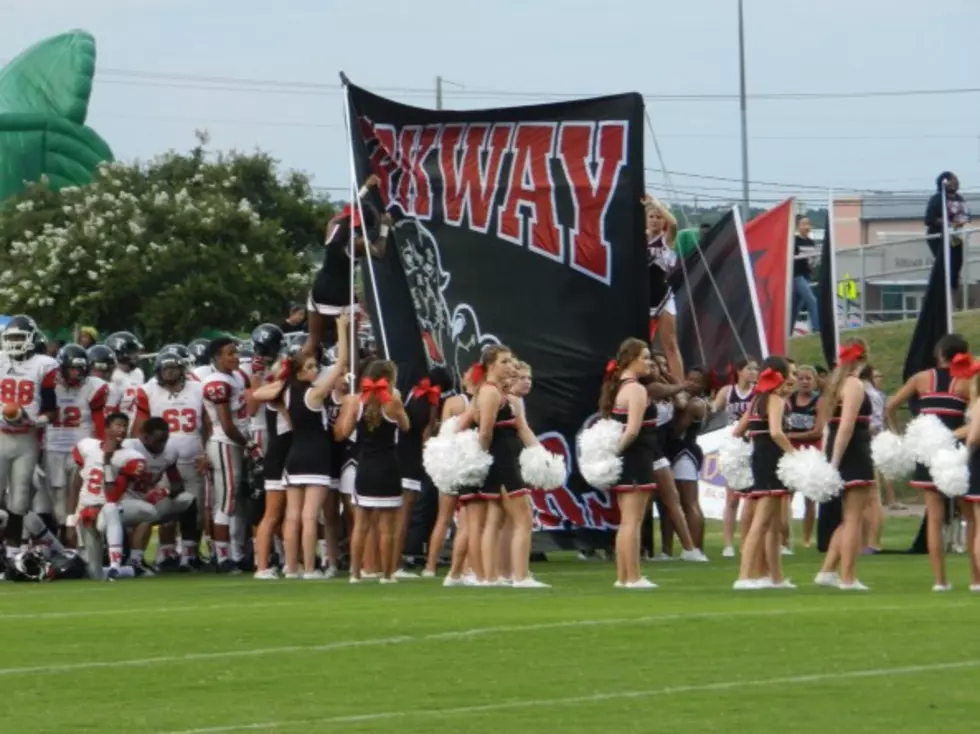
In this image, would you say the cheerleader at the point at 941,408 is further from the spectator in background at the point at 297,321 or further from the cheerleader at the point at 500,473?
the spectator in background at the point at 297,321

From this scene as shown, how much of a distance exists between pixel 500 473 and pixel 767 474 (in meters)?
1.90

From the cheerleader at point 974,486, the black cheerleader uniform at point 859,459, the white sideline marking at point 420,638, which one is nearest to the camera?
the white sideline marking at point 420,638

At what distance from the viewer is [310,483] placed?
19.2 metres

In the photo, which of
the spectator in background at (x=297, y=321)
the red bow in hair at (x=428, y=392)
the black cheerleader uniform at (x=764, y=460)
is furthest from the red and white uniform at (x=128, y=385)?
the black cheerleader uniform at (x=764, y=460)

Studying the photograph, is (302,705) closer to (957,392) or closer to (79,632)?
(79,632)

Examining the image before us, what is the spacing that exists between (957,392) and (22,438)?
7881 millimetres

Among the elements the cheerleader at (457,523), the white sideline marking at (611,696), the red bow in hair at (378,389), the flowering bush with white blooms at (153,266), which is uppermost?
the flowering bush with white blooms at (153,266)

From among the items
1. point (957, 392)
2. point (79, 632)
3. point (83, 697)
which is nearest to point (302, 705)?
point (83, 697)

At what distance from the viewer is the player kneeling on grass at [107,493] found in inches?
783

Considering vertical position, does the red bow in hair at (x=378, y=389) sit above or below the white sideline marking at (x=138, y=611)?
above

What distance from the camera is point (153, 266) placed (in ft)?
162

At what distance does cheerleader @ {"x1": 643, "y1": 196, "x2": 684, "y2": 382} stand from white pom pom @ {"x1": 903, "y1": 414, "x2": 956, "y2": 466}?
17.6 feet


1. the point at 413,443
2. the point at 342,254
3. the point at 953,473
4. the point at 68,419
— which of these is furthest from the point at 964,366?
the point at 68,419

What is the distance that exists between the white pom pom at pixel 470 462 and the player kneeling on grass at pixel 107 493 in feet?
12.1
